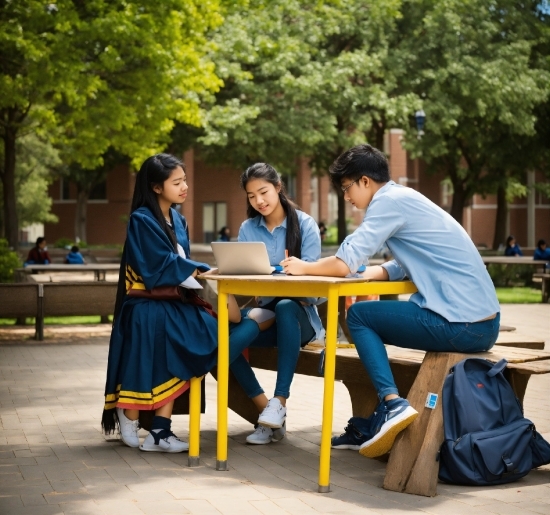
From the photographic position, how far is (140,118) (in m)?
21.2

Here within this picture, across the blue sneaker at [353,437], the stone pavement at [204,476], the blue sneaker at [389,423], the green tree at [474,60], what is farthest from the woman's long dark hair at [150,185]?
the green tree at [474,60]

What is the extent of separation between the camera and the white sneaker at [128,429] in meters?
6.08

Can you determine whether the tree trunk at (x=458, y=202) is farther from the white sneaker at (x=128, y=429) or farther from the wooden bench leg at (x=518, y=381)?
the wooden bench leg at (x=518, y=381)

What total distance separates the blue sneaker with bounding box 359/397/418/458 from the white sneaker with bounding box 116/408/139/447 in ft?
5.41

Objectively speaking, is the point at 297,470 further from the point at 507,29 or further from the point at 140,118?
the point at 507,29

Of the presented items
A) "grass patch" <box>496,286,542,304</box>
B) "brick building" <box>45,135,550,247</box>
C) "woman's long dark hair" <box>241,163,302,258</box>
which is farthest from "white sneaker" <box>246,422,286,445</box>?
"brick building" <box>45,135,550,247</box>

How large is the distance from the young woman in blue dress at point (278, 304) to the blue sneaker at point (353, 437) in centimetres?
36

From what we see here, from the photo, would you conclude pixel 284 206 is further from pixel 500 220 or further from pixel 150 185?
pixel 500 220

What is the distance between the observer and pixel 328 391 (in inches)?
195

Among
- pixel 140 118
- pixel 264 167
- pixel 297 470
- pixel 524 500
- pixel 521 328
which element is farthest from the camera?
pixel 140 118

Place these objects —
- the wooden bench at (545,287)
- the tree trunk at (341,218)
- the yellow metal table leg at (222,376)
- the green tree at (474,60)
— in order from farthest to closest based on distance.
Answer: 1. the tree trunk at (341,218)
2. the green tree at (474,60)
3. the wooden bench at (545,287)
4. the yellow metal table leg at (222,376)

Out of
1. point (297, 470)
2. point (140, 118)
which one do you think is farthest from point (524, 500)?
point (140, 118)

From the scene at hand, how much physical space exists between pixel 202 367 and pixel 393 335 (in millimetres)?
1216

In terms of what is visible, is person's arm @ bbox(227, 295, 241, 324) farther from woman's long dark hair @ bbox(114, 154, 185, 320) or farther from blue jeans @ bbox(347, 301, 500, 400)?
blue jeans @ bbox(347, 301, 500, 400)
